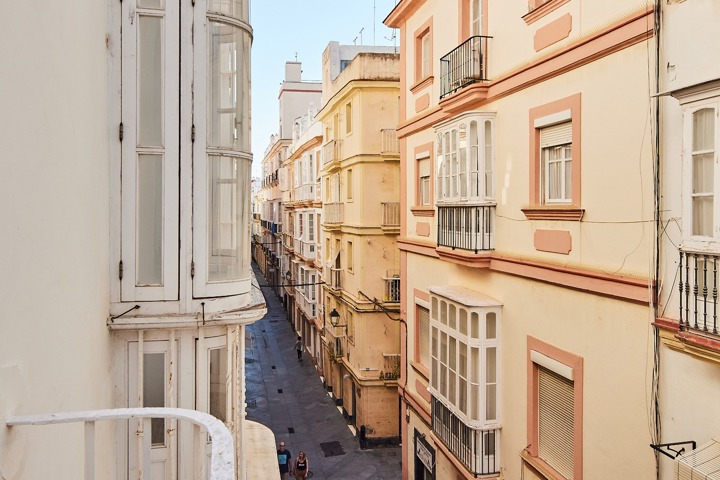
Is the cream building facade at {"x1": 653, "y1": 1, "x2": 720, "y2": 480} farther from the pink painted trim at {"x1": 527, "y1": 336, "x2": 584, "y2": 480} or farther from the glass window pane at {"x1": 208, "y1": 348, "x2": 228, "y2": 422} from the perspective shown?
the glass window pane at {"x1": 208, "y1": 348, "x2": 228, "y2": 422}

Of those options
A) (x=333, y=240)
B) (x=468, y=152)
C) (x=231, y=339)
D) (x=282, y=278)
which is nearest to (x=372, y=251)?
(x=333, y=240)

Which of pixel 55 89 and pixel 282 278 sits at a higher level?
pixel 55 89

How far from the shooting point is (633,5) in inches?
278

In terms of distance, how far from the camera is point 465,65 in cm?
1133

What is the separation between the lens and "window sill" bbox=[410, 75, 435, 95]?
13.4 metres

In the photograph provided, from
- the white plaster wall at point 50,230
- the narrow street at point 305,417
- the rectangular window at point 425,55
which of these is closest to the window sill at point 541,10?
the rectangular window at point 425,55

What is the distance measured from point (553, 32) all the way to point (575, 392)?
5198 mm

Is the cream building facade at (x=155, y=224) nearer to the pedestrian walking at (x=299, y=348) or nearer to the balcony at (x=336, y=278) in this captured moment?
the balcony at (x=336, y=278)

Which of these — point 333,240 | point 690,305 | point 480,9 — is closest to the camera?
point 690,305

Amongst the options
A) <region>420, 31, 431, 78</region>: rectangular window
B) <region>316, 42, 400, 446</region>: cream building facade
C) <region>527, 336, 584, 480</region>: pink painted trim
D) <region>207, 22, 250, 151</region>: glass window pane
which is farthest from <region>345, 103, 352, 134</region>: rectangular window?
<region>207, 22, 250, 151</region>: glass window pane

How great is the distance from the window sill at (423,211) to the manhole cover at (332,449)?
1113cm

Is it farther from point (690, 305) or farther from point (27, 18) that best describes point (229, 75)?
point (690, 305)

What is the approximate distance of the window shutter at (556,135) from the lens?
8.62 metres

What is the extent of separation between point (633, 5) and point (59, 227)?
21.7 feet
